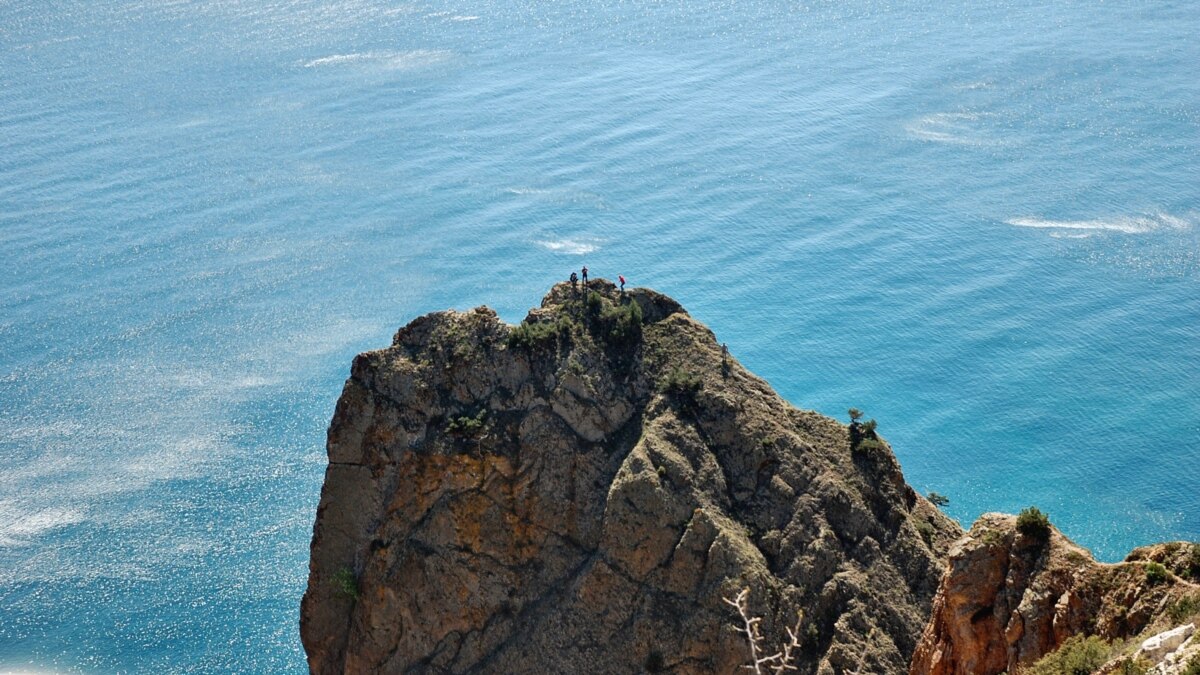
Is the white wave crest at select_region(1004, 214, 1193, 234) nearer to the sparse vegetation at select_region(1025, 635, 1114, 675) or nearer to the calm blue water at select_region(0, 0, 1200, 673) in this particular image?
the calm blue water at select_region(0, 0, 1200, 673)

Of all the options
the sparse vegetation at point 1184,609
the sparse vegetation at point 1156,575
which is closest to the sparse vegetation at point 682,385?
the sparse vegetation at point 1156,575

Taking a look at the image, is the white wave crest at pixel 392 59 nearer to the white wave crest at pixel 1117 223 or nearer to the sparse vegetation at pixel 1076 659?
the white wave crest at pixel 1117 223

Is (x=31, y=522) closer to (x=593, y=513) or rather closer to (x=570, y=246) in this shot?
(x=570, y=246)

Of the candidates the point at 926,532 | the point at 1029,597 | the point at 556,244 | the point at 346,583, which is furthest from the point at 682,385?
the point at 556,244

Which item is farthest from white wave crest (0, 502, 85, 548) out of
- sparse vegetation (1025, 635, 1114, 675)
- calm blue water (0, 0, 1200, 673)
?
sparse vegetation (1025, 635, 1114, 675)

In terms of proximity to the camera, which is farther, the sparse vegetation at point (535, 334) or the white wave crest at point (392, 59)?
the white wave crest at point (392, 59)

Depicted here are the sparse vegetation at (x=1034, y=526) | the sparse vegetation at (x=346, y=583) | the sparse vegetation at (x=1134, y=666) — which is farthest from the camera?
the sparse vegetation at (x=346, y=583)
